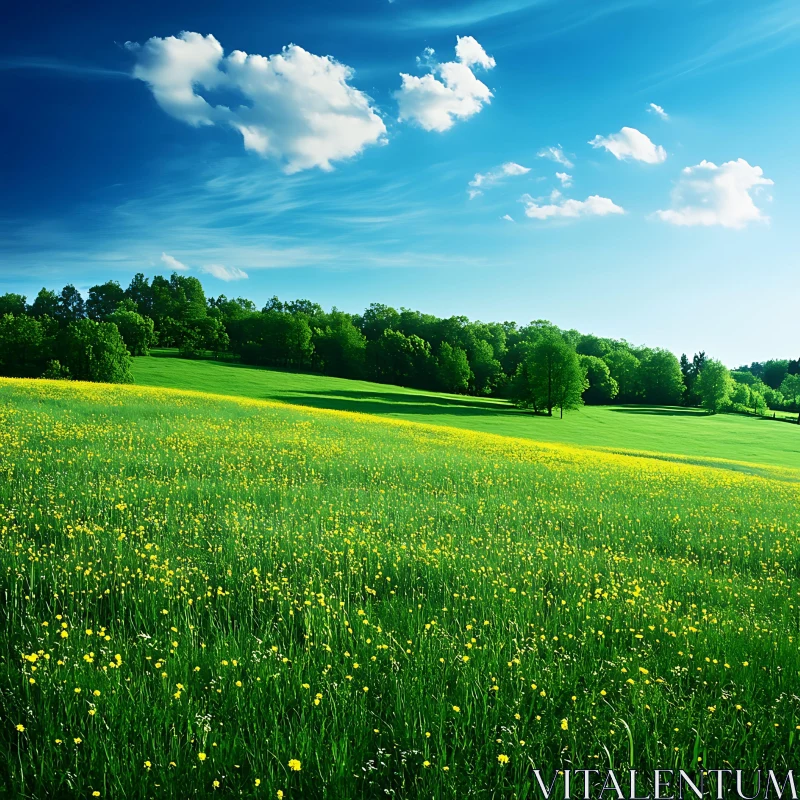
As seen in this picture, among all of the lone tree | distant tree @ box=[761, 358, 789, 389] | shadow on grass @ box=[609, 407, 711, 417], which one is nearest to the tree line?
the lone tree

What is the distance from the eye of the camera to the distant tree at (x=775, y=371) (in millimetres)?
146750

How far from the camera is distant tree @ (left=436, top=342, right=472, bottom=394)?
94.9 metres

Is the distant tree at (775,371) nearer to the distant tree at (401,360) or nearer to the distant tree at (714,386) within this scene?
the distant tree at (714,386)

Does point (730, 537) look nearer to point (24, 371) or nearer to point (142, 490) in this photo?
point (142, 490)

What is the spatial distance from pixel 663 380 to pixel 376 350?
65.3 meters

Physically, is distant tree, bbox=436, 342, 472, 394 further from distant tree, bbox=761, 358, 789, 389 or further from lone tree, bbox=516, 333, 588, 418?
distant tree, bbox=761, 358, 789, 389

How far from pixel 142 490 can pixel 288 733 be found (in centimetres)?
663

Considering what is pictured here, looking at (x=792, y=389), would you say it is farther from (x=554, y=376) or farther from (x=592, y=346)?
(x=554, y=376)

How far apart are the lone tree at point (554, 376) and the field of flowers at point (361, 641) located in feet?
190

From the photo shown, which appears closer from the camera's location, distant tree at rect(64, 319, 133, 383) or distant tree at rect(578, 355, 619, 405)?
distant tree at rect(64, 319, 133, 383)

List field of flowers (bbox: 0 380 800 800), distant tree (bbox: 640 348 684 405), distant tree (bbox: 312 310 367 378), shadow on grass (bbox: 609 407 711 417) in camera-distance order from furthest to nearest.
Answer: distant tree (bbox: 640 348 684 405)
distant tree (bbox: 312 310 367 378)
shadow on grass (bbox: 609 407 711 417)
field of flowers (bbox: 0 380 800 800)

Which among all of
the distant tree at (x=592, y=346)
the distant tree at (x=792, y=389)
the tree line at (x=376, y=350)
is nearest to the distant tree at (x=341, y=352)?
the tree line at (x=376, y=350)

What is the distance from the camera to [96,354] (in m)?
62.4

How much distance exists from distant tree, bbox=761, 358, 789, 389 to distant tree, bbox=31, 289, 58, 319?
625ft
